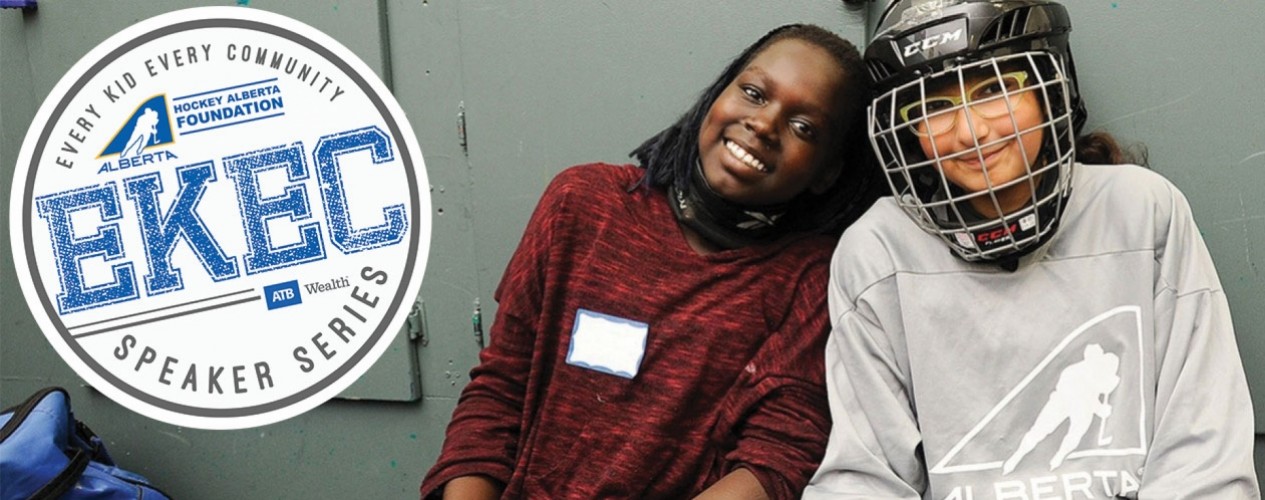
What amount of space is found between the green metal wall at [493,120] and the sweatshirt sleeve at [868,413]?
1.77 ft

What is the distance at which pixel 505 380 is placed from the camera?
1.88 m

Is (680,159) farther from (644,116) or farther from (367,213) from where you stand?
(367,213)

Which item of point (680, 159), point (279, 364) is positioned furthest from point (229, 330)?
point (680, 159)

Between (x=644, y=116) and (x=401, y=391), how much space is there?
806 millimetres

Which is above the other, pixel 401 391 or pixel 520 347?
pixel 520 347

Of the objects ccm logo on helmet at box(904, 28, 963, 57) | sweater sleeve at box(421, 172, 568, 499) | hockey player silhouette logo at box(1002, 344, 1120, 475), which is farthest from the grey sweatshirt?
sweater sleeve at box(421, 172, 568, 499)

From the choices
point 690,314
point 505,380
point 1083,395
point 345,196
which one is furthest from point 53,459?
point 1083,395

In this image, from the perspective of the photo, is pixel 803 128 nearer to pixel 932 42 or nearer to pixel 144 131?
pixel 932 42

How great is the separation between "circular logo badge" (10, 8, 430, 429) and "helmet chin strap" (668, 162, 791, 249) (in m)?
0.75

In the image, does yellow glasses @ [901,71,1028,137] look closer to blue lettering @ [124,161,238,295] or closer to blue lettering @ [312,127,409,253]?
blue lettering @ [312,127,409,253]

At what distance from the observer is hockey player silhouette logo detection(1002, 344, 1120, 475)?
155 centimetres

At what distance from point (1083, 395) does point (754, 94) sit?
0.64 m

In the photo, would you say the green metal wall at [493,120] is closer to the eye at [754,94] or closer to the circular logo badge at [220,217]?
the circular logo badge at [220,217]

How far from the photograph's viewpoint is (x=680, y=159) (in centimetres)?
189
